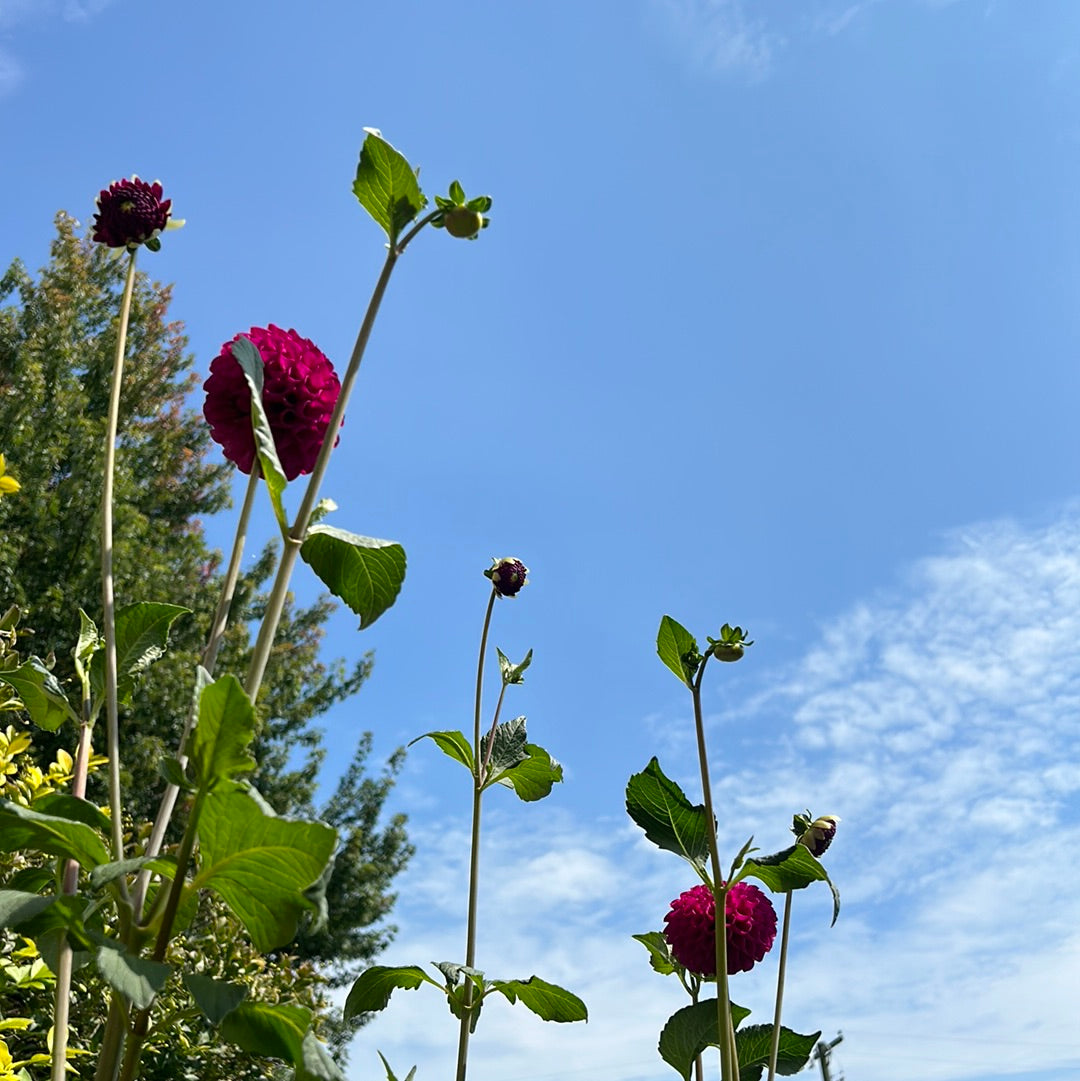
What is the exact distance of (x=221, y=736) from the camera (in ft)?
2.24

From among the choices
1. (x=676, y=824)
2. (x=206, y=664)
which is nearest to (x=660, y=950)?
(x=676, y=824)

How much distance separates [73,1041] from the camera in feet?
13.1

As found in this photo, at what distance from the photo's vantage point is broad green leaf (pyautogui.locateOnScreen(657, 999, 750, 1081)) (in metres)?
1.31

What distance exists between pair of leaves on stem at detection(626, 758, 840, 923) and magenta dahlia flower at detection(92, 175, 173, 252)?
2.87 ft

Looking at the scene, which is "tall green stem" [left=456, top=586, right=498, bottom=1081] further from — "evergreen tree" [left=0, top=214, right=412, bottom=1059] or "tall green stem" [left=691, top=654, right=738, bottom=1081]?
"evergreen tree" [left=0, top=214, right=412, bottom=1059]

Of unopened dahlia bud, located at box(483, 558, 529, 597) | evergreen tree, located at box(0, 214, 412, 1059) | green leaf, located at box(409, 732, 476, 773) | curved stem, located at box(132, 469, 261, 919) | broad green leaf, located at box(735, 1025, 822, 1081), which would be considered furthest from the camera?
evergreen tree, located at box(0, 214, 412, 1059)

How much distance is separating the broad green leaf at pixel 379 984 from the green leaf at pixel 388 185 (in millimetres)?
995

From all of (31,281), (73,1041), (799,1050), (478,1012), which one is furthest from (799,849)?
(31,281)

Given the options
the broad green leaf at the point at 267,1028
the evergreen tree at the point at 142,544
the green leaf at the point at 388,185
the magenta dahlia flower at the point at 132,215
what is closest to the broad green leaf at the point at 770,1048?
the broad green leaf at the point at 267,1028

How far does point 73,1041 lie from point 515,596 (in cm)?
326

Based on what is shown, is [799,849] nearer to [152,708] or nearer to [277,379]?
[277,379]

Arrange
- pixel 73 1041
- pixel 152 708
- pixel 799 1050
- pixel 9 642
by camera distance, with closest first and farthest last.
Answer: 1. pixel 799 1050
2. pixel 9 642
3. pixel 73 1041
4. pixel 152 708

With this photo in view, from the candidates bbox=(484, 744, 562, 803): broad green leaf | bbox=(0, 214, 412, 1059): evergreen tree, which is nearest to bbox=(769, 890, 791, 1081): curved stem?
bbox=(484, 744, 562, 803): broad green leaf

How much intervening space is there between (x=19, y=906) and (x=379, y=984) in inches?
32.6
